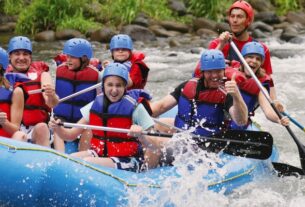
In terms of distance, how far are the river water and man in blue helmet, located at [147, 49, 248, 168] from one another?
2.02 ft

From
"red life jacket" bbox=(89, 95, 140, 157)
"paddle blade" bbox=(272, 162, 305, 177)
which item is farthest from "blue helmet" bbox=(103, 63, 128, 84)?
"paddle blade" bbox=(272, 162, 305, 177)

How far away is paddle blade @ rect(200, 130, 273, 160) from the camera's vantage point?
5.17 meters

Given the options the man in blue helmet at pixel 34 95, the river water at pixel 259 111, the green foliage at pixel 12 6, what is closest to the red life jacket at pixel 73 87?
the man in blue helmet at pixel 34 95

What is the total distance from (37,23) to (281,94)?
7827 mm

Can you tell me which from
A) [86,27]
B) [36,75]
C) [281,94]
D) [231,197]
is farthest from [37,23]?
[231,197]

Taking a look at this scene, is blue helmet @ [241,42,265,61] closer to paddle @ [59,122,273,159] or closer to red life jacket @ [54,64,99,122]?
paddle @ [59,122,273,159]

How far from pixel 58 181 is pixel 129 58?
92.5 inches

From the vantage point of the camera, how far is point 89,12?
53.8 ft

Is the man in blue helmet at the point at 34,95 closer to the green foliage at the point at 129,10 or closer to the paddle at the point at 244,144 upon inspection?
the paddle at the point at 244,144

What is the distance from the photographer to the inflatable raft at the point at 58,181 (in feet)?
14.1

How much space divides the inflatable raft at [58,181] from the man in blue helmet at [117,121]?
0.87 ft

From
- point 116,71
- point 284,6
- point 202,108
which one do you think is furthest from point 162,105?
point 284,6

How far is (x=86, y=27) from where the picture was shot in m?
15.5

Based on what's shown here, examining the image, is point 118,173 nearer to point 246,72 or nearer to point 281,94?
point 246,72
